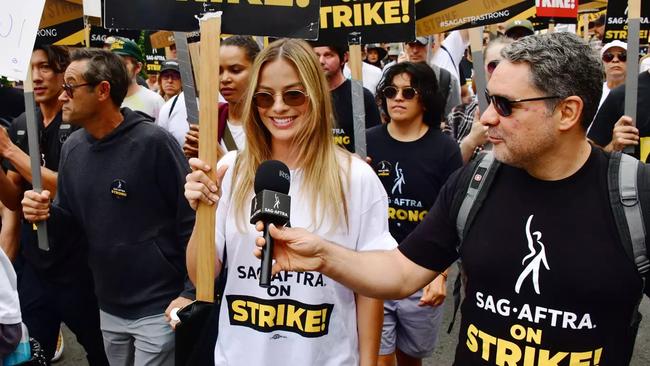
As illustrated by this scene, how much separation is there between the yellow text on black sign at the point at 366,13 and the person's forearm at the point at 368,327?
181 centimetres

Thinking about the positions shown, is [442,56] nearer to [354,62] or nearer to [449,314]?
[449,314]

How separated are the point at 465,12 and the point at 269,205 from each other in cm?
276

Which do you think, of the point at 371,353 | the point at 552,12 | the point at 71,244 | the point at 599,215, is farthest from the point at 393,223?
the point at 552,12

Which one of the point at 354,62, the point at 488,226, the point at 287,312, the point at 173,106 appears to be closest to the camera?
the point at 488,226

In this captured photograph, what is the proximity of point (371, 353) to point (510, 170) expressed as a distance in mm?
860

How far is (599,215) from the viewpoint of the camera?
1.97 metres

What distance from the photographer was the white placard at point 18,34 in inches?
121

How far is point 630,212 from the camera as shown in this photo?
1.91 meters

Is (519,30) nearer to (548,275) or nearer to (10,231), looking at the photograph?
(10,231)

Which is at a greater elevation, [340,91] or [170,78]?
[170,78]

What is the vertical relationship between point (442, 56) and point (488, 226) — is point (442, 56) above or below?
above

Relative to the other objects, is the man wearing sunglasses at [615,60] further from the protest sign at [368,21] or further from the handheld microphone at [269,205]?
the handheld microphone at [269,205]

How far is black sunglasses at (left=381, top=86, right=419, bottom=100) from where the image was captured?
422 cm

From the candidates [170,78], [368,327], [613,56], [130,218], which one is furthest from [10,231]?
[613,56]
